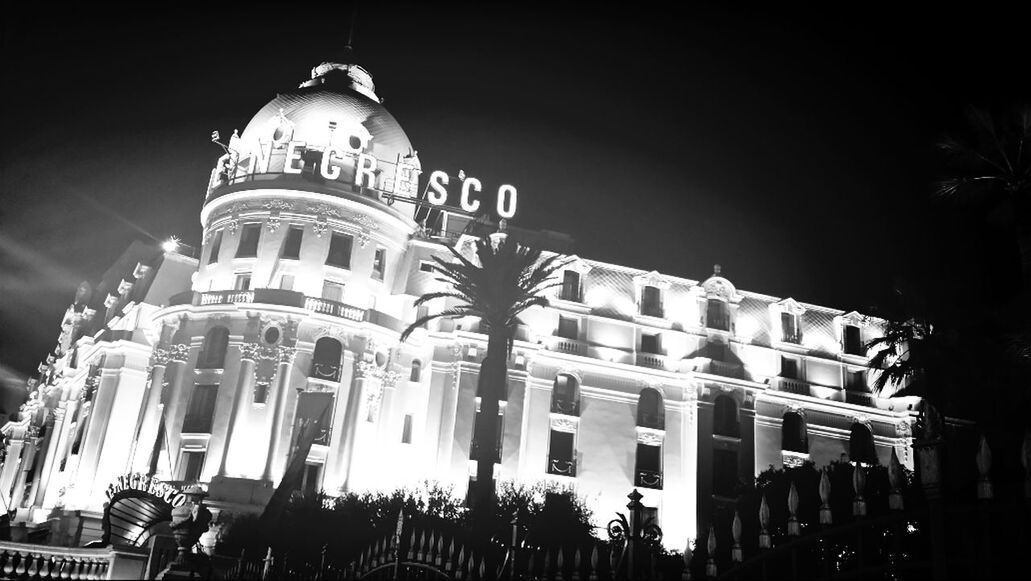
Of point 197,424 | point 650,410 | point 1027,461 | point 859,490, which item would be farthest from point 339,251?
point 1027,461

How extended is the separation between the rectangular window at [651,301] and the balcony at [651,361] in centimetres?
314

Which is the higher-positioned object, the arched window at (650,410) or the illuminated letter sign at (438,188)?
the illuminated letter sign at (438,188)

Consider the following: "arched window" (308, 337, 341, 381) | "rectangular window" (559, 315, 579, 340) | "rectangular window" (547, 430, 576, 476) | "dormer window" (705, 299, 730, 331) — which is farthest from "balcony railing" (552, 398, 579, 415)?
"arched window" (308, 337, 341, 381)

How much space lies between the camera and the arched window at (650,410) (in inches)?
2009

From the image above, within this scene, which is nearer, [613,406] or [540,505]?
[540,505]

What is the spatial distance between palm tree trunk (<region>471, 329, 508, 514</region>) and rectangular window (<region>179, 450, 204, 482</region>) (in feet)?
55.2

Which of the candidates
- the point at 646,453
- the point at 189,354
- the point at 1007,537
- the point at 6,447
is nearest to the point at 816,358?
the point at 646,453

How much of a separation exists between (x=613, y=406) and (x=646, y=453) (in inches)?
133

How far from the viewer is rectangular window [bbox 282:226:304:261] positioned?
4988 cm

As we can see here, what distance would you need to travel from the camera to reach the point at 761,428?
51781 mm

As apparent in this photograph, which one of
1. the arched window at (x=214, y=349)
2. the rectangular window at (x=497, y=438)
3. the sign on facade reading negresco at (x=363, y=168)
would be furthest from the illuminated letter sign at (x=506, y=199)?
the arched window at (x=214, y=349)

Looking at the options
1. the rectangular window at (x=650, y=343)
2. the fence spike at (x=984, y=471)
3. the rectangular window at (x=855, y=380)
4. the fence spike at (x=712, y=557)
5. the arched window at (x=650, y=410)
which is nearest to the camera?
the fence spike at (x=984, y=471)

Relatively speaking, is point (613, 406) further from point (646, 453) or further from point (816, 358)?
point (816, 358)

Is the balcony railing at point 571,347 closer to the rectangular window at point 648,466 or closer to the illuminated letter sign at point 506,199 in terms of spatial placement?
the rectangular window at point 648,466
